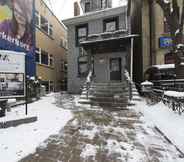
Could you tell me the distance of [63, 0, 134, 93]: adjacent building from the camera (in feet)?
43.4

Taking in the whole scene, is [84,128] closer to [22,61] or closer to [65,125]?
[65,125]

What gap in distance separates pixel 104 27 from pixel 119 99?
827cm

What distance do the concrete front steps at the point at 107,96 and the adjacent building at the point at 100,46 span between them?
2.22 m

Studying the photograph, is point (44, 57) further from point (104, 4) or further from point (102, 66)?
point (104, 4)

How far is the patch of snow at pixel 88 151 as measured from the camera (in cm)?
334

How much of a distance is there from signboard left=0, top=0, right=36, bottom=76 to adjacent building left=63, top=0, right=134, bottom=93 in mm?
3924

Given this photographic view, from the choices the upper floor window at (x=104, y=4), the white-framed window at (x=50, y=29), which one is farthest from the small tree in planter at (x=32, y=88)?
the upper floor window at (x=104, y=4)

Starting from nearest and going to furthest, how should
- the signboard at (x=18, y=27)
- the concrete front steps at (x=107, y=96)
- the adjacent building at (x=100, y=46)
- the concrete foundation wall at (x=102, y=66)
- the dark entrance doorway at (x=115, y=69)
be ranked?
the concrete front steps at (x=107, y=96)
the signboard at (x=18, y=27)
the adjacent building at (x=100, y=46)
the dark entrance doorway at (x=115, y=69)
the concrete foundation wall at (x=102, y=66)

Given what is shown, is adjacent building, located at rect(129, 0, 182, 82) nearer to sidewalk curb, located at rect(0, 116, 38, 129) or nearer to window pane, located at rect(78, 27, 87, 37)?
window pane, located at rect(78, 27, 87, 37)

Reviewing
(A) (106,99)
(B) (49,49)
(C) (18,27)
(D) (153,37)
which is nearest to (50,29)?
(B) (49,49)

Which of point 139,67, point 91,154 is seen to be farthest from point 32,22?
point 91,154

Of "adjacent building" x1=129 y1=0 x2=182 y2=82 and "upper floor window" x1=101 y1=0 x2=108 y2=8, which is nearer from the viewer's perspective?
"adjacent building" x1=129 y1=0 x2=182 y2=82

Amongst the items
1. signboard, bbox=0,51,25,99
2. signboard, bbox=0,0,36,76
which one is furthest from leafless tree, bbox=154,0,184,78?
signboard, bbox=0,0,36,76

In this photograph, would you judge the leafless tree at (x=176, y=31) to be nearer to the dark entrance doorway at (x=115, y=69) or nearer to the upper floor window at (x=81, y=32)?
the dark entrance doorway at (x=115, y=69)
